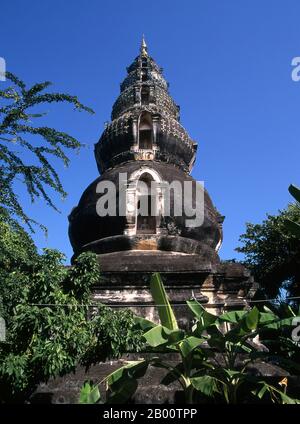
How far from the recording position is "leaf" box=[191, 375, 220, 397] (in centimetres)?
595

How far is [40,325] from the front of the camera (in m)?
5.63

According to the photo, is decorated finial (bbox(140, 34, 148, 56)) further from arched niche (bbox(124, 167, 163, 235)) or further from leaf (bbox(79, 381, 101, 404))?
leaf (bbox(79, 381, 101, 404))

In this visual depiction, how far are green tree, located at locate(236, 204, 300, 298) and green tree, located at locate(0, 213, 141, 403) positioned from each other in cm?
1402

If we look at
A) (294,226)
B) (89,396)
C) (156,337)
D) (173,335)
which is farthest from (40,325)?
(294,226)

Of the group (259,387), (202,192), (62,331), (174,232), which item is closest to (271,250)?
(202,192)

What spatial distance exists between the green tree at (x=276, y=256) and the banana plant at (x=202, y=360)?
12711 mm

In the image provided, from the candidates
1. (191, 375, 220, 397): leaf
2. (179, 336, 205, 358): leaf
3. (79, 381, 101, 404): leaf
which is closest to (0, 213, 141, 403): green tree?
(79, 381, 101, 404): leaf

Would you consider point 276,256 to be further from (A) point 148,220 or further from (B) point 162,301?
(B) point 162,301

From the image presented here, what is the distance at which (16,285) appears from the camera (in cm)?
552

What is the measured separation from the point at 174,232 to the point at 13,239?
6.85 m

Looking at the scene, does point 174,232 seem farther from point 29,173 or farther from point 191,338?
point 29,173

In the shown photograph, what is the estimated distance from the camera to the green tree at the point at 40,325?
17.5 ft

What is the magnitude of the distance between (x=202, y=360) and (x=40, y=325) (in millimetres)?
2488

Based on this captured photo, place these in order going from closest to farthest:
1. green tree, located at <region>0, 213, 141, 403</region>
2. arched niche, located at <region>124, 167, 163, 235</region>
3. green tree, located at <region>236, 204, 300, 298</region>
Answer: green tree, located at <region>0, 213, 141, 403</region> < arched niche, located at <region>124, 167, 163, 235</region> < green tree, located at <region>236, 204, 300, 298</region>
